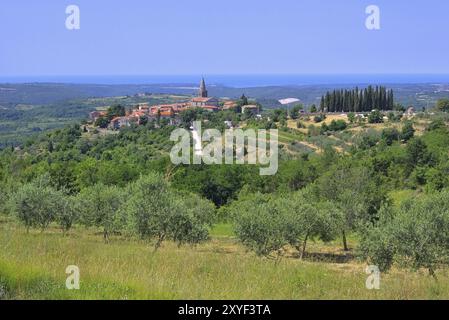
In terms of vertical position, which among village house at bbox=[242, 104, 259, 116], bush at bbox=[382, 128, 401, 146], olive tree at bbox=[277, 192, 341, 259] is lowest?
olive tree at bbox=[277, 192, 341, 259]

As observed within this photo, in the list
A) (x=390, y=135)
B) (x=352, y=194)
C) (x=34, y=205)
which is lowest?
(x=352, y=194)

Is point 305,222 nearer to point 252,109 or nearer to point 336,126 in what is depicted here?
point 336,126

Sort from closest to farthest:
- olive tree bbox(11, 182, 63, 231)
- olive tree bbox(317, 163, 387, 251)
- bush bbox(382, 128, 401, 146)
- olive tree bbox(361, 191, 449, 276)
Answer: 1. olive tree bbox(361, 191, 449, 276)
2. olive tree bbox(11, 182, 63, 231)
3. olive tree bbox(317, 163, 387, 251)
4. bush bbox(382, 128, 401, 146)

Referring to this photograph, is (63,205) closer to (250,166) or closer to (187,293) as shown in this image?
(187,293)

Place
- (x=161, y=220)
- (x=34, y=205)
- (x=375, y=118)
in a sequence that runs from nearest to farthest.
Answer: (x=161, y=220) < (x=34, y=205) < (x=375, y=118)

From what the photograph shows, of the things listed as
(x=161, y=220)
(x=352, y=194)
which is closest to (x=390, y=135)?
(x=352, y=194)

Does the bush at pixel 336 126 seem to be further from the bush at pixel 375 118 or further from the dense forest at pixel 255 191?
the bush at pixel 375 118

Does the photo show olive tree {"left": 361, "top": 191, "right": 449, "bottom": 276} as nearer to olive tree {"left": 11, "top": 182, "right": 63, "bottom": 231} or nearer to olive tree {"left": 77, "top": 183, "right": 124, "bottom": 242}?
olive tree {"left": 77, "top": 183, "right": 124, "bottom": 242}

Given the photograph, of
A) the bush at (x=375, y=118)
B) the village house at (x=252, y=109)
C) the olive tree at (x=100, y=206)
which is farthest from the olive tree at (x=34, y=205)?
the village house at (x=252, y=109)

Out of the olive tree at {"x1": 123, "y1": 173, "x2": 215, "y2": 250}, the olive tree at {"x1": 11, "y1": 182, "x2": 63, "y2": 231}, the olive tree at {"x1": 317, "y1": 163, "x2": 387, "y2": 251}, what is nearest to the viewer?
the olive tree at {"x1": 123, "y1": 173, "x2": 215, "y2": 250}

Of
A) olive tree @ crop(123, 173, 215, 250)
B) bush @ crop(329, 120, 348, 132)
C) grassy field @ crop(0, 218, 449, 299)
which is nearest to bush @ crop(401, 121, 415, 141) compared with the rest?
bush @ crop(329, 120, 348, 132)
